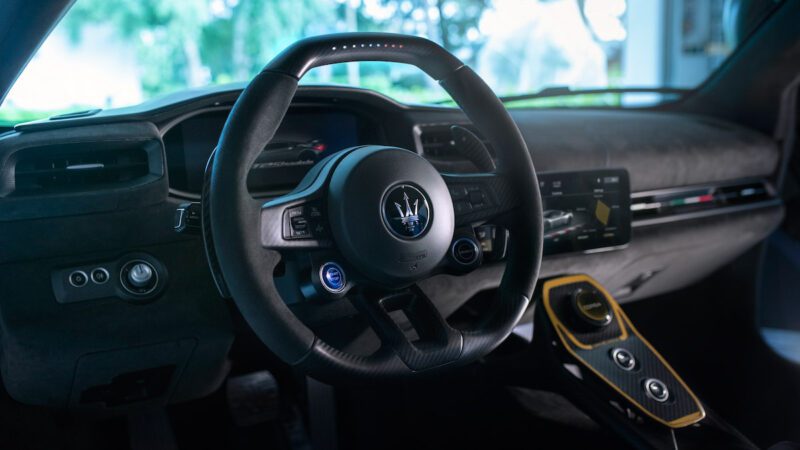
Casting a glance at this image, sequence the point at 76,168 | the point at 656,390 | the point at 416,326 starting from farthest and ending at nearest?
1. the point at 656,390
2. the point at 76,168
3. the point at 416,326

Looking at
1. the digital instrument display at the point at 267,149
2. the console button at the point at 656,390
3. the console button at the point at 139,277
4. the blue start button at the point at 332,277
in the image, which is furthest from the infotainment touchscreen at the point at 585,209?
the console button at the point at 139,277

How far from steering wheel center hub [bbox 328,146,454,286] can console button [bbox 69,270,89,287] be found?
26.1 inches

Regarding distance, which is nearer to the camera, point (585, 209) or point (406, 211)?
point (406, 211)

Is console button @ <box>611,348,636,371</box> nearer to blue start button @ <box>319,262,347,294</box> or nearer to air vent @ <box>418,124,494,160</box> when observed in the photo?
air vent @ <box>418,124,494,160</box>

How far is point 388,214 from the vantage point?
117 centimetres

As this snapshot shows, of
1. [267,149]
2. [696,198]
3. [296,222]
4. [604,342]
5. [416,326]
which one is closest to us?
[296,222]

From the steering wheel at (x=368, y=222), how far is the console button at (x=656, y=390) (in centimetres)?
68

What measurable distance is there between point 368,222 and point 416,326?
26 centimetres

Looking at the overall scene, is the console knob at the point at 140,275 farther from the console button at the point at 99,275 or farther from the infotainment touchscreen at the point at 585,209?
the infotainment touchscreen at the point at 585,209

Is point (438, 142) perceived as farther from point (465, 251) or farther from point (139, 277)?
point (139, 277)

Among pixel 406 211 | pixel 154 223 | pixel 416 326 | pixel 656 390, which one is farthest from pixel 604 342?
pixel 154 223

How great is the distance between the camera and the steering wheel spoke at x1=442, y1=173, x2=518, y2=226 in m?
1.30

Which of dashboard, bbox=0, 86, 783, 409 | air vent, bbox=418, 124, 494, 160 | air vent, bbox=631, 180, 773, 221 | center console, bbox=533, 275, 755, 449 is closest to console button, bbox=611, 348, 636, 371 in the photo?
center console, bbox=533, 275, 755, 449

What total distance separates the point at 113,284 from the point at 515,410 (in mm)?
1286
